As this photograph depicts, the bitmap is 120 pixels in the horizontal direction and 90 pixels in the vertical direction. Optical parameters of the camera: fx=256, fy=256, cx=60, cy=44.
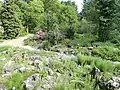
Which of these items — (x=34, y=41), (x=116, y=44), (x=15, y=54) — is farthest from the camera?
(x=34, y=41)

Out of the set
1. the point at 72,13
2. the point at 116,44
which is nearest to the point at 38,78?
the point at 116,44

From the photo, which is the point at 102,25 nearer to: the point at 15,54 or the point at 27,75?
the point at 15,54

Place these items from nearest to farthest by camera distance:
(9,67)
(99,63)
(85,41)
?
(99,63), (9,67), (85,41)

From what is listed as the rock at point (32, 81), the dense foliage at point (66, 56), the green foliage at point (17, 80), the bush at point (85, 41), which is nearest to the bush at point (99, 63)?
the dense foliage at point (66, 56)

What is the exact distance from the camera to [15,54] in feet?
26.8

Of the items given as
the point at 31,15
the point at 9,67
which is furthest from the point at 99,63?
the point at 31,15

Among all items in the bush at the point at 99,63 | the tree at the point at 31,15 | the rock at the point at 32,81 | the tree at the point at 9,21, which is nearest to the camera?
the rock at the point at 32,81

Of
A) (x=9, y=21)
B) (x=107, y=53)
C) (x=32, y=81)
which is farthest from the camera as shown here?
(x=9, y=21)

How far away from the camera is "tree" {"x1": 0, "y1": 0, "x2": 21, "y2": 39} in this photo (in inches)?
775

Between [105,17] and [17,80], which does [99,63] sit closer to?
[17,80]

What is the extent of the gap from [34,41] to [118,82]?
1172 cm

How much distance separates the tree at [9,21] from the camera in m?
19.7

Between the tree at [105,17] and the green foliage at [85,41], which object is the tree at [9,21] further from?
the tree at [105,17]

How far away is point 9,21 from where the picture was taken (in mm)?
19891
